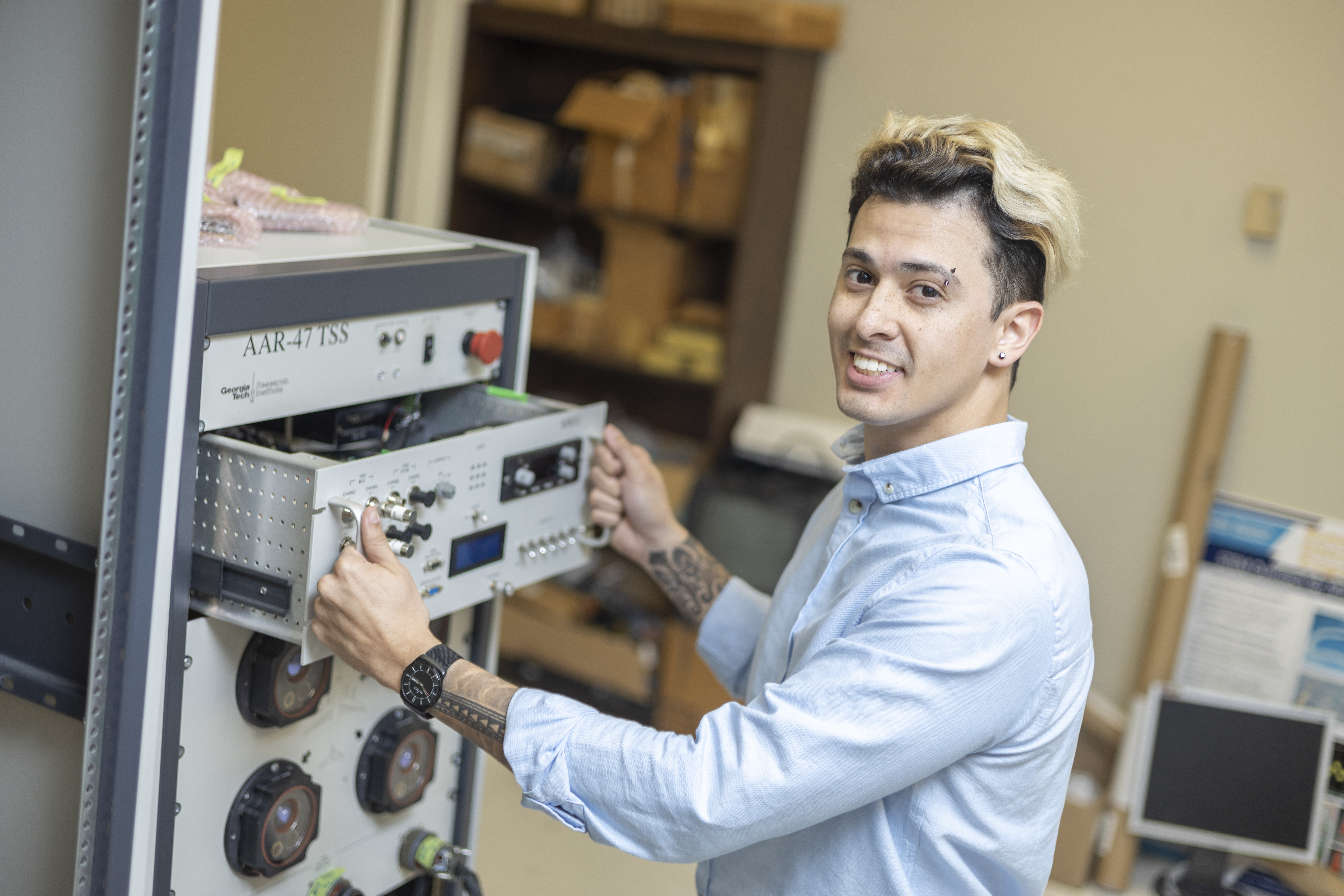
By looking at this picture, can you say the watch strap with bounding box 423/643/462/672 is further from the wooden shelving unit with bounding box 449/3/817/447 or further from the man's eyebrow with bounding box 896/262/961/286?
the wooden shelving unit with bounding box 449/3/817/447

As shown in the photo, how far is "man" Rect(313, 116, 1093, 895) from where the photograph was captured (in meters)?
1.04

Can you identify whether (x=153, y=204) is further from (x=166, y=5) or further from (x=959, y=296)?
(x=959, y=296)

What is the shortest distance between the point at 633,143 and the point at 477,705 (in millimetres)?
2262

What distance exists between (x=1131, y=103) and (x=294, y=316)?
7.44 feet

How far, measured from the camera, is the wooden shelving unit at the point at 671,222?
306 cm

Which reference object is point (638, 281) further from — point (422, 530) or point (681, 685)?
point (422, 530)

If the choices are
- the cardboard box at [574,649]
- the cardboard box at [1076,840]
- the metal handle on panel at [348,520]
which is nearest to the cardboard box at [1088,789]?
the cardboard box at [1076,840]

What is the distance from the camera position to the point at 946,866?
115 centimetres

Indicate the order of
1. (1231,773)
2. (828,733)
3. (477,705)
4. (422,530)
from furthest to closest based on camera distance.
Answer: (1231,773) < (422,530) < (477,705) < (828,733)

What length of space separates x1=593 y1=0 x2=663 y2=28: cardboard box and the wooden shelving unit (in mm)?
40

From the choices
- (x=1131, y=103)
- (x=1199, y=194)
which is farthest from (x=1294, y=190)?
(x=1131, y=103)

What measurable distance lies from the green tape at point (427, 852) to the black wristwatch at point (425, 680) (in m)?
0.63

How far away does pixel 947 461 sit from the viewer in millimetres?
1193

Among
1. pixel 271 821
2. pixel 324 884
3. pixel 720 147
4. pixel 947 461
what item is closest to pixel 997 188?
pixel 947 461
